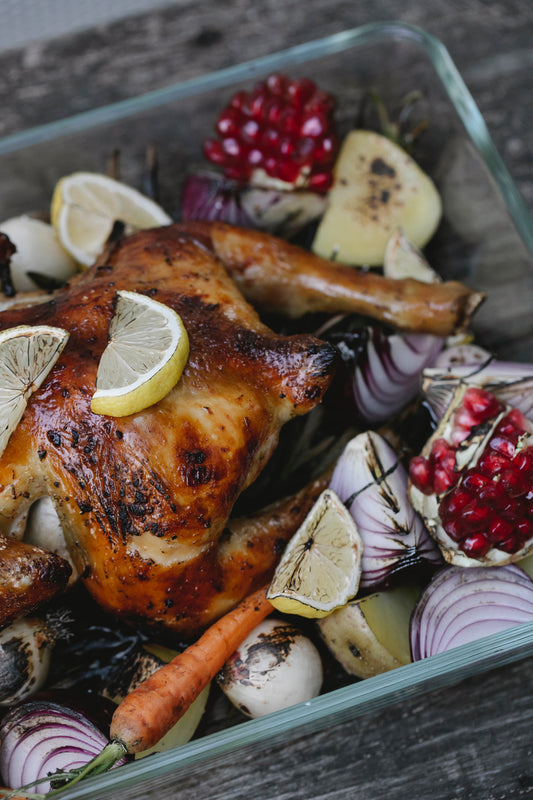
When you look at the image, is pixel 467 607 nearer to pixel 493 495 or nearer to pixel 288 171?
pixel 493 495

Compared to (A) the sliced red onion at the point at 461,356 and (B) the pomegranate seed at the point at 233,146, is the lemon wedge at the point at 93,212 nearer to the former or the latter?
(B) the pomegranate seed at the point at 233,146

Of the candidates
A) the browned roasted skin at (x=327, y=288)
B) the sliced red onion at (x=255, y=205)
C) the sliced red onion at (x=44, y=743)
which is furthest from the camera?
the sliced red onion at (x=255, y=205)

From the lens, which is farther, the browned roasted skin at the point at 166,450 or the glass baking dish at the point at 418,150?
the glass baking dish at the point at 418,150

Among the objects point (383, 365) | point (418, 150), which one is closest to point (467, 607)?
point (383, 365)

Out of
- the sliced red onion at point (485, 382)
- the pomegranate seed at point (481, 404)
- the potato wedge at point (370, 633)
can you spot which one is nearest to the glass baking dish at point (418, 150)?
the sliced red onion at point (485, 382)

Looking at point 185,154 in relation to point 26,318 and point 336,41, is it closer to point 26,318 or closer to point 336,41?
point 336,41

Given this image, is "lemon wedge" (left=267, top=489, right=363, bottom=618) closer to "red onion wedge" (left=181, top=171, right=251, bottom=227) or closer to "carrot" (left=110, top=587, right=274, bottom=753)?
"carrot" (left=110, top=587, right=274, bottom=753)
